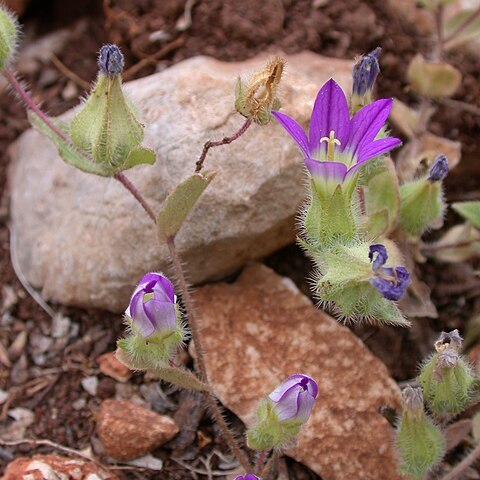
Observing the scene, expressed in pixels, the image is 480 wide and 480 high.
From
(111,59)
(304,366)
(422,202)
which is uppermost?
(111,59)

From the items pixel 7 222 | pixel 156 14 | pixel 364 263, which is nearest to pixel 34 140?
pixel 7 222

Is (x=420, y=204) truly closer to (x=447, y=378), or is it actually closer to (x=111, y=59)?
(x=447, y=378)

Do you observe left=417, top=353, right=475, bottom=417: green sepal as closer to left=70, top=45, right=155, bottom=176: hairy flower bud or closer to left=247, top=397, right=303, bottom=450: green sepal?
left=247, top=397, right=303, bottom=450: green sepal

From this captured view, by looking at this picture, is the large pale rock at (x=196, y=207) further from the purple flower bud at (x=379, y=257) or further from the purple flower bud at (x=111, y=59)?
the purple flower bud at (x=379, y=257)

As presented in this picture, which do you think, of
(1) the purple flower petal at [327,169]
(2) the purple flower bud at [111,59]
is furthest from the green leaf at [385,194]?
(2) the purple flower bud at [111,59]

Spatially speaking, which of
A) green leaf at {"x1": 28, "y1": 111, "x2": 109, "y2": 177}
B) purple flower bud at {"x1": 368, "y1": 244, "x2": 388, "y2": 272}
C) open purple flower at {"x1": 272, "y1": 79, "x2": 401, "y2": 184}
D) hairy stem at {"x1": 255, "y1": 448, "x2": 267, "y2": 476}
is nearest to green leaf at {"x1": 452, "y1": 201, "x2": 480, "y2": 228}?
open purple flower at {"x1": 272, "y1": 79, "x2": 401, "y2": 184}

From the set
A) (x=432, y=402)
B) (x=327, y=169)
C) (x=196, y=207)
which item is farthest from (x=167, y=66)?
(x=432, y=402)

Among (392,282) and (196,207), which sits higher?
(392,282)
